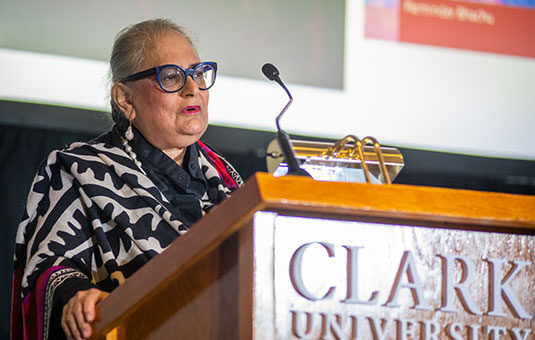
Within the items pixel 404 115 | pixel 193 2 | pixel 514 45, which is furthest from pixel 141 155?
pixel 514 45

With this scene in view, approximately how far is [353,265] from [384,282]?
0.13 ft

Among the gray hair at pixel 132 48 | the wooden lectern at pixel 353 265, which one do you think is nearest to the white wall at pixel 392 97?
the gray hair at pixel 132 48

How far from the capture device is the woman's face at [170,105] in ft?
5.68

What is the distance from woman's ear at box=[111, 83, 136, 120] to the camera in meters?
1.80

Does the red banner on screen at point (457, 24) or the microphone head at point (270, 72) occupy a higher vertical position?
the red banner on screen at point (457, 24)

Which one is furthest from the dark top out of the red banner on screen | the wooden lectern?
the red banner on screen

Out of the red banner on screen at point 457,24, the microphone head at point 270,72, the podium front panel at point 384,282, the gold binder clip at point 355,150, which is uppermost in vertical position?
the red banner on screen at point 457,24

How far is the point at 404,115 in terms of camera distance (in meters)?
2.85

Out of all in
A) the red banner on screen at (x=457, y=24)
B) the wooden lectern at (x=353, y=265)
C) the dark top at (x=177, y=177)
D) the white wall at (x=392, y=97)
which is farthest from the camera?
the red banner on screen at (x=457, y=24)

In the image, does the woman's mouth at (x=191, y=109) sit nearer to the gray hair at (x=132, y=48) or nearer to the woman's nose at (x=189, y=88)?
the woman's nose at (x=189, y=88)

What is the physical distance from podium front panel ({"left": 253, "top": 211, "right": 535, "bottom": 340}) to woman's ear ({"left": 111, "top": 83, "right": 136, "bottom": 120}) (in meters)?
0.99

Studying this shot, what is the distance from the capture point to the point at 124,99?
1.82 metres

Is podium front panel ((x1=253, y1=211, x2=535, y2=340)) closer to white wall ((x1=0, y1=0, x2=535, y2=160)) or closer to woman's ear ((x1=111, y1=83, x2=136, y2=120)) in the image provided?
woman's ear ((x1=111, y1=83, x2=136, y2=120))

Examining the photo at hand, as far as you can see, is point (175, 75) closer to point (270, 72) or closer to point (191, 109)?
point (191, 109)
